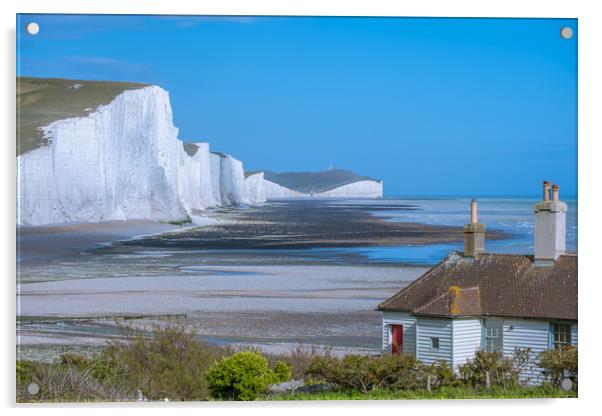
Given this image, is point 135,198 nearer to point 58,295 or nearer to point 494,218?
point 58,295

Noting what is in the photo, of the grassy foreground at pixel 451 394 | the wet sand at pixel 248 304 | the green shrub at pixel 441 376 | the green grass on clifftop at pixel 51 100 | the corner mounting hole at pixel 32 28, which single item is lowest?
the grassy foreground at pixel 451 394

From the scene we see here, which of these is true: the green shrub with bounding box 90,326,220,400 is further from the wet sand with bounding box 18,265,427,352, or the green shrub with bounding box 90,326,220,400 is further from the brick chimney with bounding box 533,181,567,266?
the brick chimney with bounding box 533,181,567,266

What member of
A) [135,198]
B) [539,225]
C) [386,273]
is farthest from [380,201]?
[135,198]

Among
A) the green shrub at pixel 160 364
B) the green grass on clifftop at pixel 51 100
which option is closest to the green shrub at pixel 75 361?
the green shrub at pixel 160 364

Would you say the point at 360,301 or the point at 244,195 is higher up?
the point at 244,195

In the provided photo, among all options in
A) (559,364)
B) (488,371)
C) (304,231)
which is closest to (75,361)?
(304,231)

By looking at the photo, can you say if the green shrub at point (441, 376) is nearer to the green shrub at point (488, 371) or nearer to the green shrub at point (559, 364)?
the green shrub at point (488, 371)
